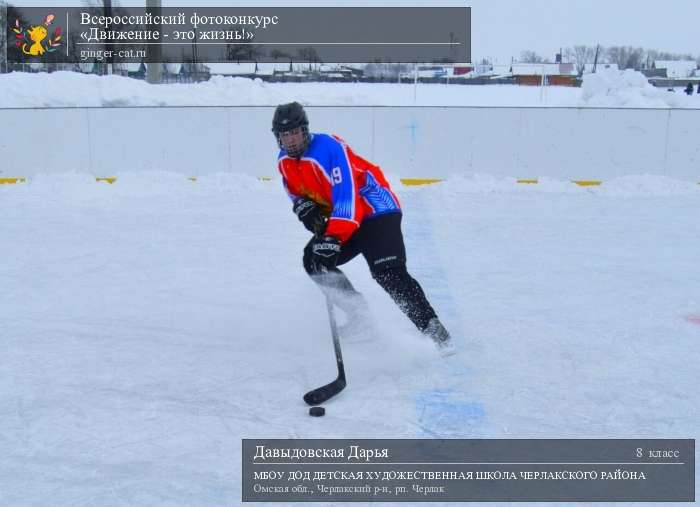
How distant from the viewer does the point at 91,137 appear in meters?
7.84

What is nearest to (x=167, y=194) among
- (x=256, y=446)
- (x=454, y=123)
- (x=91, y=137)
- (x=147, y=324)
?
(x=91, y=137)

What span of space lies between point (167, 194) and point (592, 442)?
19.4ft

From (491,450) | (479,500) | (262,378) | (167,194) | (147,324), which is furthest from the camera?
(167,194)

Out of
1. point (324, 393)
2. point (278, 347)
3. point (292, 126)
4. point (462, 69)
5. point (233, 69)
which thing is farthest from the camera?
point (462, 69)

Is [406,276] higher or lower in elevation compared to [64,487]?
higher

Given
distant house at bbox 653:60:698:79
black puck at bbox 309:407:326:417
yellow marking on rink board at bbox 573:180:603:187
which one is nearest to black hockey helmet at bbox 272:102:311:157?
black puck at bbox 309:407:326:417

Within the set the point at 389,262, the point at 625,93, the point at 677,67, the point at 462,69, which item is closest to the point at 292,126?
the point at 389,262

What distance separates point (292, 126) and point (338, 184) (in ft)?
0.88

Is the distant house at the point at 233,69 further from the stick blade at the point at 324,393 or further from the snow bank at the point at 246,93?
the stick blade at the point at 324,393

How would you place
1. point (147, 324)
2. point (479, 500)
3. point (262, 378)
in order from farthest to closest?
1. point (147, 324)
2. point (262, 378)
3. point (479, 500)

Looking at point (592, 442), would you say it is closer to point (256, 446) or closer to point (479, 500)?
point (479, 500)

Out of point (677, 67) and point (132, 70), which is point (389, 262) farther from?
point (677, 67)
